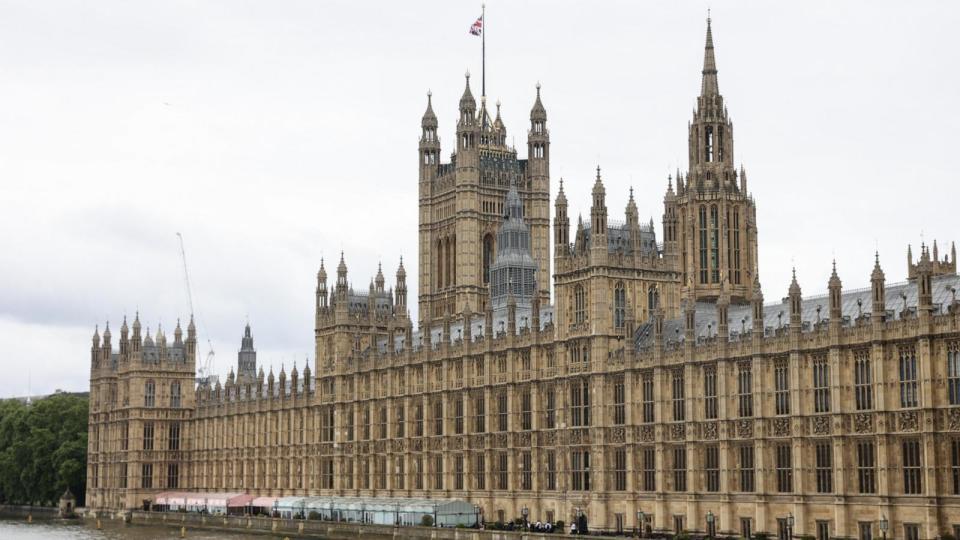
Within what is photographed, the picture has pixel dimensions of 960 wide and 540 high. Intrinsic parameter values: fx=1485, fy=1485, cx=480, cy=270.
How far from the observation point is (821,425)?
99562 mm

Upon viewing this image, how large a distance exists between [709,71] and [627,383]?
4741cm

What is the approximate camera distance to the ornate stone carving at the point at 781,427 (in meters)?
102

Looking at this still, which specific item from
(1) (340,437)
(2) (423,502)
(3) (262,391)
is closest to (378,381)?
(1) (340,437)

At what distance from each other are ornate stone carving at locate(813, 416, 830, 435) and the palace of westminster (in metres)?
0.14

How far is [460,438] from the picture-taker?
460ft

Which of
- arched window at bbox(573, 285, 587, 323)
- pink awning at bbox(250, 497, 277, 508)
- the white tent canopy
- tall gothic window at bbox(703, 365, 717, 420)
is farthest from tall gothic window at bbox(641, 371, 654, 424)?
pink awning at bbox(250, 497, 277, 508)

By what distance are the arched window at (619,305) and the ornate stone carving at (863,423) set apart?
27315 mm

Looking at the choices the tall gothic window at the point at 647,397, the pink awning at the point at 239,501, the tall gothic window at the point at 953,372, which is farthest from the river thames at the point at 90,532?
the tall gothic window at the point at 953,372

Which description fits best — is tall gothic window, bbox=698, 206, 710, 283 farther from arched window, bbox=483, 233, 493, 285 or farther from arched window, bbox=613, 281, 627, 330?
arched window, bbox=483, 233, 493, 285

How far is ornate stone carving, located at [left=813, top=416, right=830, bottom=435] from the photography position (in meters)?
99.0

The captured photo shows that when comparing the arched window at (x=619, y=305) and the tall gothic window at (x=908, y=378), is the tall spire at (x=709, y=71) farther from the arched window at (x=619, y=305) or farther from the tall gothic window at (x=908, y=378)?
the tall gothic window at (x=908, y=378)

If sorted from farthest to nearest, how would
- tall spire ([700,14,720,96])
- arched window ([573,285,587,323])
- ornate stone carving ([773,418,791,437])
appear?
tall spire ([700,14,720,96]) → arched window ([573,285,587,323]) → ornate stone carving ([773,418,791,437])

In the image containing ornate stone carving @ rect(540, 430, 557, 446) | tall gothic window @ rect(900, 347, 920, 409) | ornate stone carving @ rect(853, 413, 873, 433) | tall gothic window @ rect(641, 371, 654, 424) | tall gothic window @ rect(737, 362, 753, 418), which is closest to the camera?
tall gothic window @ rect(900, 347, 920, 409)

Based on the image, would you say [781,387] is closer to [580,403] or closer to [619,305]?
[619,305]
